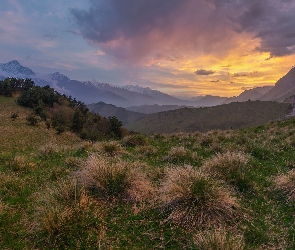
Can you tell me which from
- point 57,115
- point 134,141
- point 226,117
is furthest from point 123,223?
point 226,117

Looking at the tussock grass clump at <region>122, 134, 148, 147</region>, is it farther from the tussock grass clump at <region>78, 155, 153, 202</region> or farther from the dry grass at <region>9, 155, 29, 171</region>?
the tussock grass clump at <region>78, 155, 153, 202</region>

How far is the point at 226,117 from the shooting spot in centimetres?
12400

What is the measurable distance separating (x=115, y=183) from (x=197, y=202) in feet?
7.75

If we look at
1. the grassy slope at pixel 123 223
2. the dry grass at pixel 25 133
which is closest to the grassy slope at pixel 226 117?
the dry grass at pixel 25 133

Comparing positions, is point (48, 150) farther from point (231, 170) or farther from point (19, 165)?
point (231, 170)

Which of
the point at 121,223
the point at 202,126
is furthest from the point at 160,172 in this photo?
the point at 202,126

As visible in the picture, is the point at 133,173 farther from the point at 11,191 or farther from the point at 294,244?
the point at 294,244

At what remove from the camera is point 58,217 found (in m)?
4.99

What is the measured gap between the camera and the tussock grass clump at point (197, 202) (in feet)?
17.8

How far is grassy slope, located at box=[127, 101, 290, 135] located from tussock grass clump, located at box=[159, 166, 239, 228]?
107 m

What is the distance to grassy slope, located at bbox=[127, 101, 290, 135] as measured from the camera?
11419 cm

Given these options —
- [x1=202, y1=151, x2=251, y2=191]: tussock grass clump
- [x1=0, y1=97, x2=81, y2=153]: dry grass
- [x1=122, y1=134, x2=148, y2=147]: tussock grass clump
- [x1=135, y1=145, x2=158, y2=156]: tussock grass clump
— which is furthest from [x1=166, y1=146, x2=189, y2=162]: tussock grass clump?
[x1=0, y1=97, x2=81, y2=153]: dry grass

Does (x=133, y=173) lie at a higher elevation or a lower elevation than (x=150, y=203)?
higher

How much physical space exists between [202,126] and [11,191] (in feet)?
392
